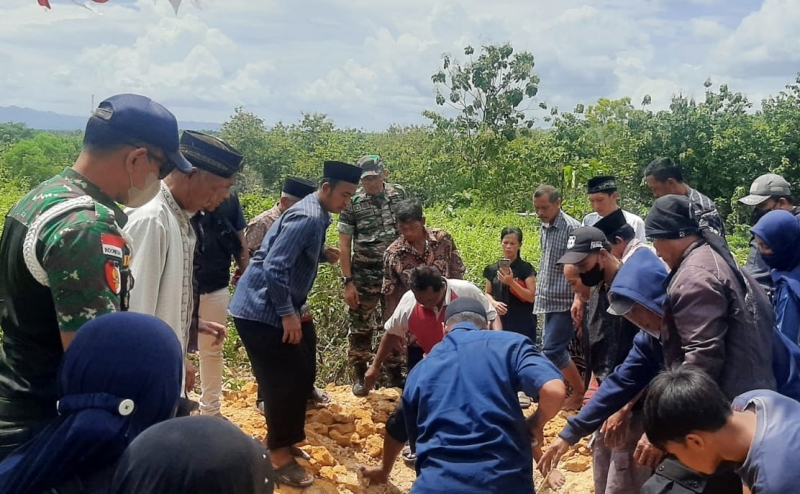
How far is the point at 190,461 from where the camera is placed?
1170 mm

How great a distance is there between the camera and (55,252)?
1.88 m

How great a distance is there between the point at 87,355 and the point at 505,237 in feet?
16.8

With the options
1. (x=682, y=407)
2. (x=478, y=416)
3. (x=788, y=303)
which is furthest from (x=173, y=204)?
(x=788, y=303)

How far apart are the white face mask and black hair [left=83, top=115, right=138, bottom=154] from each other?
10 cm

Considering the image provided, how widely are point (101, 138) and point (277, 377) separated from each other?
2338mm

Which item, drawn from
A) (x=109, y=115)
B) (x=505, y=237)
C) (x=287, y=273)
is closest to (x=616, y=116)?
(x=505, y=237)

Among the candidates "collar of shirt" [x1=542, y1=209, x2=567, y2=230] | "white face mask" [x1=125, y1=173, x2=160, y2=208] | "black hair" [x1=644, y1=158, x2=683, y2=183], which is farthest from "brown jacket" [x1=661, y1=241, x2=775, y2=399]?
"collar of shirt" [x1=542, y1=209, x2=567, y2=230]

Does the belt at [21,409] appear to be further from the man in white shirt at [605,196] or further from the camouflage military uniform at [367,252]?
the man in white shirt at [605,196]

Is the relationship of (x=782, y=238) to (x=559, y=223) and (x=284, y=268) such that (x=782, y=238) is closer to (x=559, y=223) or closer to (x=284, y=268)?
(x=559, y=223)

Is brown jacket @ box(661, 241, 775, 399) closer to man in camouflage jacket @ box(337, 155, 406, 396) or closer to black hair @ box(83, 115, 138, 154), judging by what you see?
black hair @ box(83, 115, 138, 154)

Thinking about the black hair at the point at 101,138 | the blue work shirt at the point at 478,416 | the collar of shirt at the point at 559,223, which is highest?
the black hair at the point at 101,138

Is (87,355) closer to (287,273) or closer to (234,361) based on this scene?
(287,273)

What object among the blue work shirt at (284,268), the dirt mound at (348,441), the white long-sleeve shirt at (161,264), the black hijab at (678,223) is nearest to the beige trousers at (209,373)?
the dirt mound at (348,441)

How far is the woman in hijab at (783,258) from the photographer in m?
4.15
